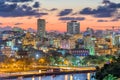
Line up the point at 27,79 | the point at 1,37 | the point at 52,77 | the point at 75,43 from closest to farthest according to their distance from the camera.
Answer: the point at 27,79 < the point at 52,77 < the point at 1,37 < the point at 75,43

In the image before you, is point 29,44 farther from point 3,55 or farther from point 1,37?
point 3,55

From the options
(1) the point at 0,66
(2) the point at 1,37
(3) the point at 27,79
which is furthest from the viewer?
(2) the point at 1,37

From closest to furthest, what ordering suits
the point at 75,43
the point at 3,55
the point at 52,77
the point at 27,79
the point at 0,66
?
the point at 27,79, the point at 52,77, the point at 0,66, the point at 3,55, the point at 75,43

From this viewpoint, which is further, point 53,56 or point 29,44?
point 29,44

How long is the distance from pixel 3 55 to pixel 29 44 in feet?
19.9

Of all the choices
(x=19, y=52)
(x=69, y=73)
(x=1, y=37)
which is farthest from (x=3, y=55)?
(x=69, y=73)

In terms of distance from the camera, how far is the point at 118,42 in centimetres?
4891

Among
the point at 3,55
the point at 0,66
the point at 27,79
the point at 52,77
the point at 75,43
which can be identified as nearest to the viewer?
the point at 27,79

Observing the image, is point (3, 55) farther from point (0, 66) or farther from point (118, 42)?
point (118, 42)

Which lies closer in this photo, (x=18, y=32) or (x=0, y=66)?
(x=0, y=66)

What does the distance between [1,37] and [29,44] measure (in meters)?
2.09

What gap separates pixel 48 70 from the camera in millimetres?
33844

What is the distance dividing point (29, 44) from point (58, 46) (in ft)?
12.0

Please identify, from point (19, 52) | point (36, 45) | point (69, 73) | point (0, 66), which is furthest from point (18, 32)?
point (69, 73)
